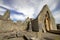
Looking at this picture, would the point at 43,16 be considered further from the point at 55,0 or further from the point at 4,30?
the point at 4,30

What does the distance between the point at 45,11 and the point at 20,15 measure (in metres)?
1.76

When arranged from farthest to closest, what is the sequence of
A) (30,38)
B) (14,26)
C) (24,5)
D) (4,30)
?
(24,5) → (14,26) → (4,30) → (30,38)

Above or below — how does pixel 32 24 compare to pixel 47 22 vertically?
below

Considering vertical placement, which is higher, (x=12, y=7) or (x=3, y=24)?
(x=12, y=7)

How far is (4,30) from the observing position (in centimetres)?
626

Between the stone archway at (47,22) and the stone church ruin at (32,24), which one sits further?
the stone archway at (47,22)

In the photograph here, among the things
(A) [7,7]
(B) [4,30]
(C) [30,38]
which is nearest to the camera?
(C) [30,38]

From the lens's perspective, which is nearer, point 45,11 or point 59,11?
point 45,11

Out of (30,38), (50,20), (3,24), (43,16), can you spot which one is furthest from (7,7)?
(30,38)

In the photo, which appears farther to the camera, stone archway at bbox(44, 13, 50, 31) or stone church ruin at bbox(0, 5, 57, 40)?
stone archway at bbox(44, 13, 50, 31)

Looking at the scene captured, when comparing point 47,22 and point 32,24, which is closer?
point 32,24

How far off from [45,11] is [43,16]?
40cm

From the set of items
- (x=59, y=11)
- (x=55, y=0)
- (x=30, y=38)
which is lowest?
(x=30, y=38)

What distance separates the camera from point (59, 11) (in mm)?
8164
